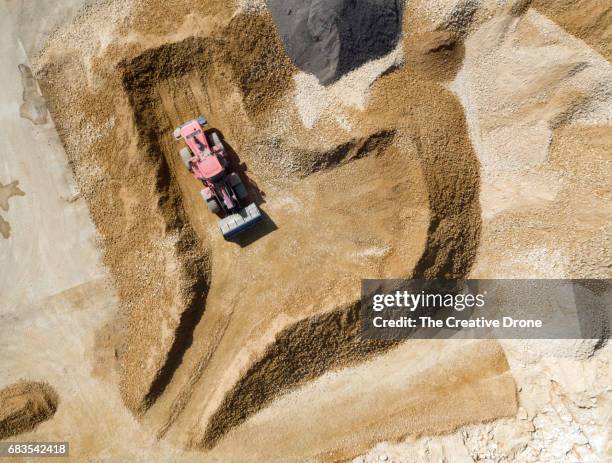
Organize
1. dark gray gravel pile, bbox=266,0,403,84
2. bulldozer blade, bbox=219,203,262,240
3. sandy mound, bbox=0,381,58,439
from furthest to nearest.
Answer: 1. sandy mound, bbox=0,381,58,439
2. bulldozer blade, bbox=219,203,262,240
3. dark gray gravel pile, bbox=266,0,403,84

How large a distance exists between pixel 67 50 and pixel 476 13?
1512 centimetres

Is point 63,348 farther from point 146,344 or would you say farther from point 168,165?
point 168,165

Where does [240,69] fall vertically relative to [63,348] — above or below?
above

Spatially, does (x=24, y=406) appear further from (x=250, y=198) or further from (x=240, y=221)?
(x=250, y=198)

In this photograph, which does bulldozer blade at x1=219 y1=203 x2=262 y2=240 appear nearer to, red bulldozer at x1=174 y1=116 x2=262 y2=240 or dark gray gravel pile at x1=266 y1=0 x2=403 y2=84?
red bulldozer at x1=174 y1=116 x2=262 y2=240

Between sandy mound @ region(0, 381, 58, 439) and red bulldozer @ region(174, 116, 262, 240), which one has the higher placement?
red bulldozer @ region(174, 116, 262, 240)

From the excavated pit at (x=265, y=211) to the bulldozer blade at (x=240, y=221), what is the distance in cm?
72

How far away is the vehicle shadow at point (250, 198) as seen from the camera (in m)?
15.0

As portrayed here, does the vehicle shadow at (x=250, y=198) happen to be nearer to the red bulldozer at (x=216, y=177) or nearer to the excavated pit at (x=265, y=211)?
the excavated pit at (x=265, y=211)

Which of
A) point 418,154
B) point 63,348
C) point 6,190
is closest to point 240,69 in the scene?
point 418,154

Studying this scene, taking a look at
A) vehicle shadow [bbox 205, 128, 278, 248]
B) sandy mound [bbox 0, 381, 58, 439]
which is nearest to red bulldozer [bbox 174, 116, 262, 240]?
vehicle shadow [bbox 205, 128, 278, 248]

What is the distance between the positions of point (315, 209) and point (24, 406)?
1275cm

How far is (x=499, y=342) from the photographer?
15.1 metres

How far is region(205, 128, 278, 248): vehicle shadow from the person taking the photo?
1499 centimetres
